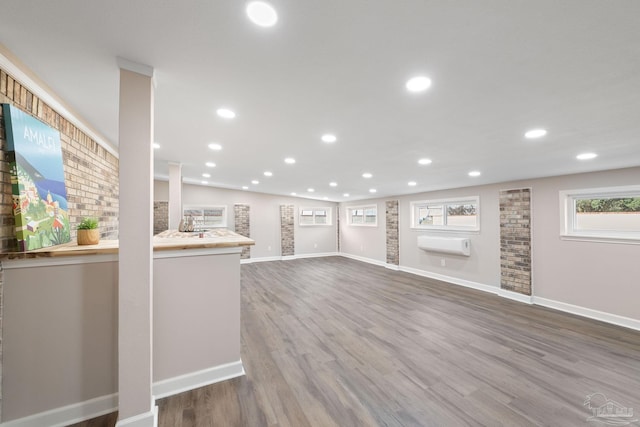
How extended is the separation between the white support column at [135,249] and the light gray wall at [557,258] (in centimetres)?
533

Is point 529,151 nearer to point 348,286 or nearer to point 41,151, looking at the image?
point 348,286

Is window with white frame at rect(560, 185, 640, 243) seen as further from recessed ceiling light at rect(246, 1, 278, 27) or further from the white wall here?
recessed ceiling light at rect(246, 1, 278, 27)

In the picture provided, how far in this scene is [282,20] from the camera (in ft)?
3.46

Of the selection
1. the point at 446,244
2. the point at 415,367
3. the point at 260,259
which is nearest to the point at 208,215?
the point at 260,259

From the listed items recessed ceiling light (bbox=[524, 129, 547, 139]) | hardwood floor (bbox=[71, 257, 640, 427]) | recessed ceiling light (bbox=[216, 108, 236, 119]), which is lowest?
hardwood floor (bbox=[71, 257, 640, 427])

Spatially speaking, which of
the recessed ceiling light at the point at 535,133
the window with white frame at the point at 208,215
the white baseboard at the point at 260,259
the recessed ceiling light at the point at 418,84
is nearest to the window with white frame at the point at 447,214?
the recessed ceiling light at the point at 535,133

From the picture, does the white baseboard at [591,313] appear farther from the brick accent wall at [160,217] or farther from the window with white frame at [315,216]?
the brick accent wall at [160,217]

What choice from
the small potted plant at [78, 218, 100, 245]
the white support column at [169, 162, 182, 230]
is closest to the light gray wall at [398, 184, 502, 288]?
the white support column at [169, 162, 182, 230]

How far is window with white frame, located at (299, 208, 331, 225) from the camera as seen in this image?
8.64 meters

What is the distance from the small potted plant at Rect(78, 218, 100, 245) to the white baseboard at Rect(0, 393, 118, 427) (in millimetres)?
1099

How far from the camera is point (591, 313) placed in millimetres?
3381

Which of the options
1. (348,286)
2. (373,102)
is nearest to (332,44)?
(373,102)

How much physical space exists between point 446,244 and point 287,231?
495 centimetres

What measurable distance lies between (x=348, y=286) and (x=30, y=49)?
4.93 meters
